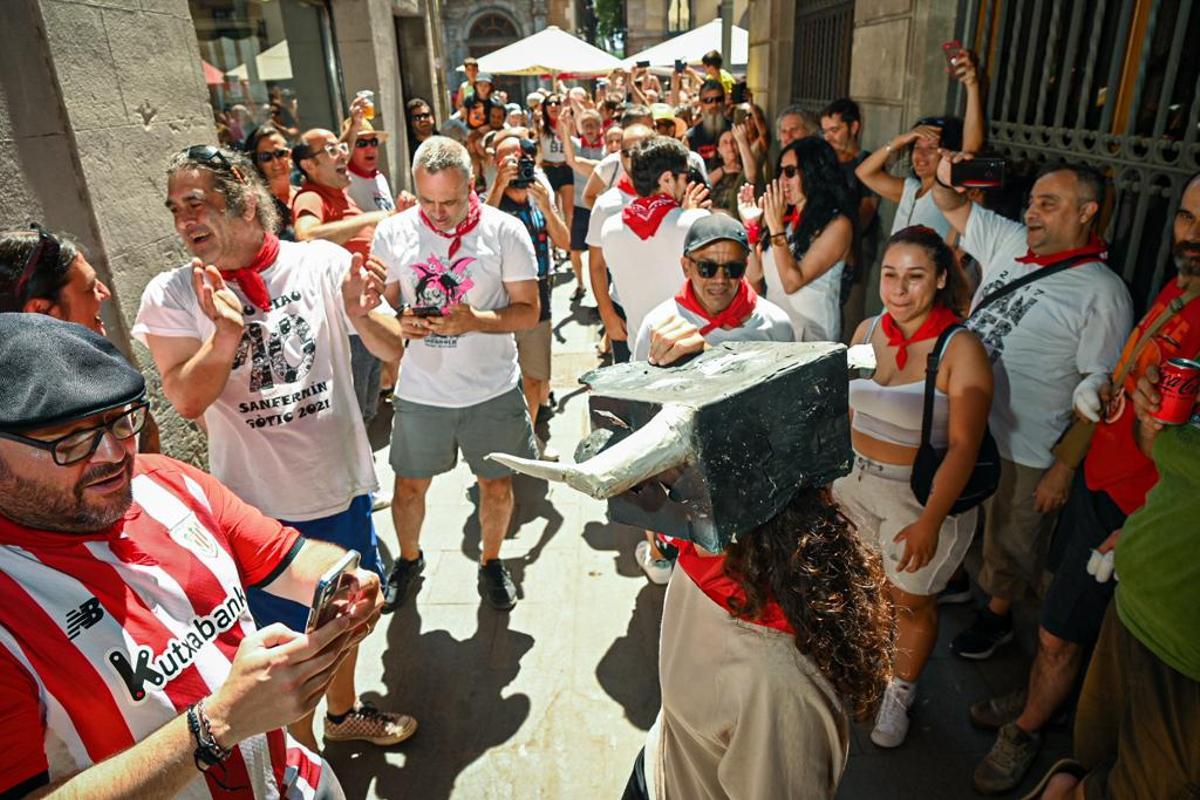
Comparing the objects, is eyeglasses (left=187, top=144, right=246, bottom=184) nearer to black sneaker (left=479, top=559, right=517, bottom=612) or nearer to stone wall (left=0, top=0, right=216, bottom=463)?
stone wall (left=0, top=0, right=216, bottom=463)

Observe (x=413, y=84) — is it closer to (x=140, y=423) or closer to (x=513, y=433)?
(x=513, y=433)

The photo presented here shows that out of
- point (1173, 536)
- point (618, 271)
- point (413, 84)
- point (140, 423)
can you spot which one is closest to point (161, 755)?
point (140, 423)

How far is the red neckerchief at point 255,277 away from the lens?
268cm

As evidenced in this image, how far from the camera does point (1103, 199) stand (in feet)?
9.91

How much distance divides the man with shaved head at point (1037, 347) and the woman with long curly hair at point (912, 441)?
0.33 metres

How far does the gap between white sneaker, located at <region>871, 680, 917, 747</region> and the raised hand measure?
9.13ft

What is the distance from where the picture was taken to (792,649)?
1.49 meters

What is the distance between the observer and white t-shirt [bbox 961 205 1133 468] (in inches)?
113

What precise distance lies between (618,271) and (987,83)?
245cm

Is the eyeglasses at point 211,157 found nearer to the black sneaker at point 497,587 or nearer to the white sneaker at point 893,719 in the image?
the black sneaker at point 497,587

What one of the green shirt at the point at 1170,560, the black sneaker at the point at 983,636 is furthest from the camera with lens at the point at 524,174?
the green shirt at the point at 1170,560

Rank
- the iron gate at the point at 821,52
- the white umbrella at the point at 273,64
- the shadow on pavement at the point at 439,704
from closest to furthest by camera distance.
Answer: the shadow on pavement at the point at 439,704
the iron gate at the point at 821,52
the white umbrella at the point at 273,64

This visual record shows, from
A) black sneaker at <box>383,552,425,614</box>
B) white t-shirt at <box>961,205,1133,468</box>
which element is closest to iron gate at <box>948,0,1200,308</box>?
white t-shirt at <box>961,205,1133,468</box>

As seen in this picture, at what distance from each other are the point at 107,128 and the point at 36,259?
2.15m
